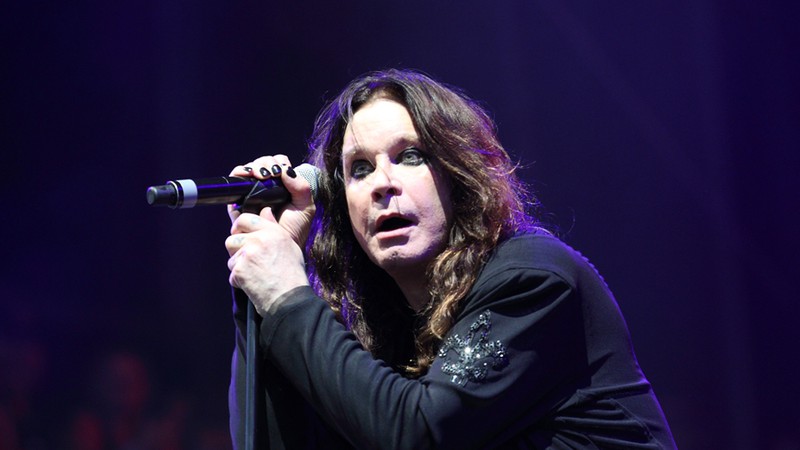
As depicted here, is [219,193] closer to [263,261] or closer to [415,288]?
[263,261]

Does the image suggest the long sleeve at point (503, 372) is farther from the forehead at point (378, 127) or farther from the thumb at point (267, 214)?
the forehead at point (378, 127)

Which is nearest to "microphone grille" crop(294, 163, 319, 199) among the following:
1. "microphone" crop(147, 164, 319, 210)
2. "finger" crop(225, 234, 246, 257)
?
"microphone" crop(147, 164, 319, 210)

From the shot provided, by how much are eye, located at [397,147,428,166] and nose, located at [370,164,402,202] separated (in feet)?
0.16

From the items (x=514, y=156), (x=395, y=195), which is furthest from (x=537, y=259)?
(x=514, y=156)

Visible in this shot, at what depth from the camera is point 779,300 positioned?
3.32 m

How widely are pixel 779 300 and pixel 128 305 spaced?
8.80ft

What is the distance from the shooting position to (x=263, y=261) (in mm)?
1625

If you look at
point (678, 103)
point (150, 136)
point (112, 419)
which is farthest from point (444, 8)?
point (112, 419)

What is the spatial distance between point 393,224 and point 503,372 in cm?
49

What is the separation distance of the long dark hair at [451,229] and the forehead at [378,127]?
0.07 feet

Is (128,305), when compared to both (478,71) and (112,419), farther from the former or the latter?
(478,71)

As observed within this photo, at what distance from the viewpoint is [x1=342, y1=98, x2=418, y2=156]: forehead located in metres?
1.87

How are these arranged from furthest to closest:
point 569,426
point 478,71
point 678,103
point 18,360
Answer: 1. point 478,71
2. point 678,103
3. point 18,360
4. point 569,426

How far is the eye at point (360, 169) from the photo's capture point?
1905 mm
